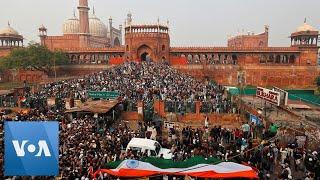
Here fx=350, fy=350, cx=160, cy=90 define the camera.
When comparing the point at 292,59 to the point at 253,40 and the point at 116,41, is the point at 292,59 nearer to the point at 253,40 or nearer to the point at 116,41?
the point at 253,40

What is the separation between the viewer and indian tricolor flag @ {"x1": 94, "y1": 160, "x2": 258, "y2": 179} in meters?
7.95

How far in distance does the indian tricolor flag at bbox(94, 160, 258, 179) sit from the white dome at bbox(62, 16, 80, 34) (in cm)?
4913

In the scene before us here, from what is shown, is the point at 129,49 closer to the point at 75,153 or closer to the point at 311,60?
the point at 311,60

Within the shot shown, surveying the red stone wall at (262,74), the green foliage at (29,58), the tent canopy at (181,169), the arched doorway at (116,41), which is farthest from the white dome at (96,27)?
the tent canopy at (181,169)

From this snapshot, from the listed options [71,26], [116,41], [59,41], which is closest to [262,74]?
[71,26]

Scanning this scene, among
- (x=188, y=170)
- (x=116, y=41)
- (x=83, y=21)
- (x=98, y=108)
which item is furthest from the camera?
(x=116, y=41)

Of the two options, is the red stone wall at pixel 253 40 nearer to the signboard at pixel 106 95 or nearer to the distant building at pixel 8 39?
the distant building at pixel 8 39

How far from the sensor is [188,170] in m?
8.12

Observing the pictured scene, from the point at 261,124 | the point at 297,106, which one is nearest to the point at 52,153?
the point at 261,124

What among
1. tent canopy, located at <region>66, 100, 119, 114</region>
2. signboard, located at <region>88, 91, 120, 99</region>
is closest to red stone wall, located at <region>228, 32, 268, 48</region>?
signboard, located at <region>88, 91, 120, 99</region>

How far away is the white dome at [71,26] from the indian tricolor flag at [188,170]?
49.1 meters

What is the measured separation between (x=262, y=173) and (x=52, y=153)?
675cm

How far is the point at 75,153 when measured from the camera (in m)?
10.3

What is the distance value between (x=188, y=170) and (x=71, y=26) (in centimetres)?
5079
